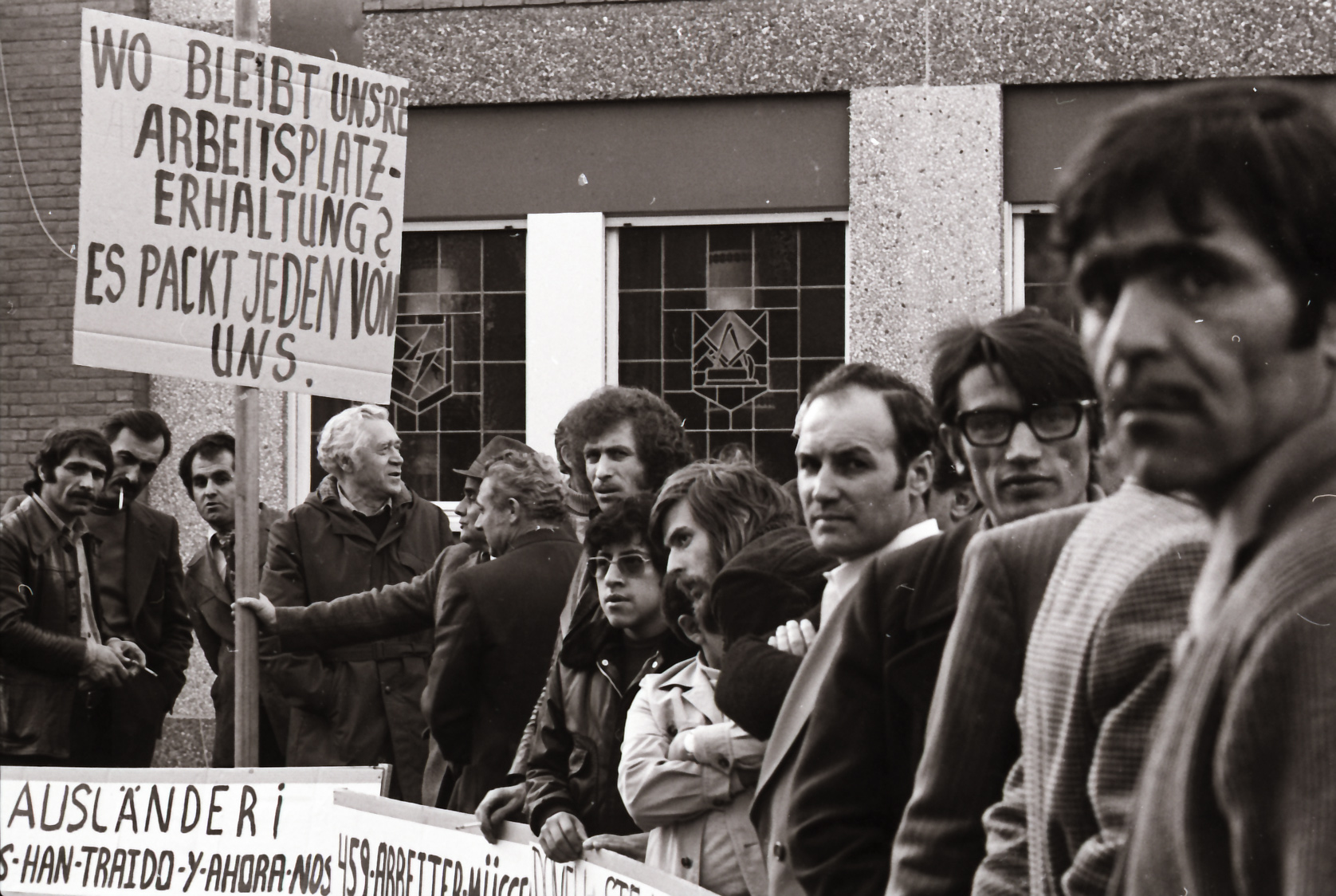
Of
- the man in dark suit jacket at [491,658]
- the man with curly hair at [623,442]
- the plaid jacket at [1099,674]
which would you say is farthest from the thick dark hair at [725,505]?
the plaid jacket at [1099,674]

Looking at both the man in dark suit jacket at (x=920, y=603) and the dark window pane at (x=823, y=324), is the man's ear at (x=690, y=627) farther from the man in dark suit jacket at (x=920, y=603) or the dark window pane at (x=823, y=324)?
the dark window pane at (x=823, y=324)

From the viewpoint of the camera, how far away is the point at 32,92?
1025 cm

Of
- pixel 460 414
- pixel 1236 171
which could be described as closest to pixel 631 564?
pixel 1236 171

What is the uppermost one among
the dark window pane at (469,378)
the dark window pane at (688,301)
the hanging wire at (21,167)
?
the hanging wire at (21,167)

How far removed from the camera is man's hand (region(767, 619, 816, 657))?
3291 mm

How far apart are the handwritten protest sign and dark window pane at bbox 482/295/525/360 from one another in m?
4.38

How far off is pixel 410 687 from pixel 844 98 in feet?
14.3

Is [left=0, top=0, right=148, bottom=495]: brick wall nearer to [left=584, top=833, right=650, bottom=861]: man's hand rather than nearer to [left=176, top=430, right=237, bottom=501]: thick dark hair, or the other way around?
[left=176, top=430, right=237, bottom=501]: thick dark hair

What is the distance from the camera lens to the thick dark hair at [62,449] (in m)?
7.30

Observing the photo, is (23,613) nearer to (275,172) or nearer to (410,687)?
(410,687)

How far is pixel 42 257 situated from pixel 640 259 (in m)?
3.41

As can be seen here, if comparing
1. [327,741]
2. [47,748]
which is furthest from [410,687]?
[47,748]

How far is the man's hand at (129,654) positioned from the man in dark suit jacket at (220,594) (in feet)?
0.98

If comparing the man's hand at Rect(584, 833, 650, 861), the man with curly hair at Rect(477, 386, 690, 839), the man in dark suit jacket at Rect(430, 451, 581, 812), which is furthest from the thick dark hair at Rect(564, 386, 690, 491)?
the man's hand at Rect(584, 833, 650, 861)
